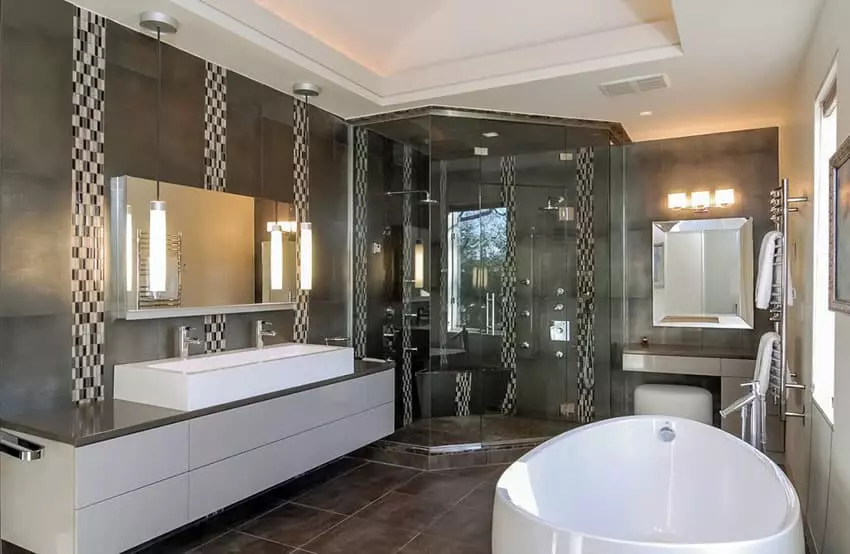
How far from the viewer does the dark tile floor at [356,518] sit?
296 cm

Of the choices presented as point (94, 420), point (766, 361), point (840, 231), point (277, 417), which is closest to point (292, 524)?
point (277, 417)

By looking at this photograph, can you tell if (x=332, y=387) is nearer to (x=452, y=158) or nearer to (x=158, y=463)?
(x=158, y=463)

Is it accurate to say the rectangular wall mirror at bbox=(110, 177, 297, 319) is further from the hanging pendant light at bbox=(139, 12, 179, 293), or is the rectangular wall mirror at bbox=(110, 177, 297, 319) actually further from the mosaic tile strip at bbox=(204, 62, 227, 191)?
the mosaic tile strip at bbox=(204, 62, 227, 191)

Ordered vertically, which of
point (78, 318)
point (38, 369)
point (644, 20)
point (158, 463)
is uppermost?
point (644, 20)

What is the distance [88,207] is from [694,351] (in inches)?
171

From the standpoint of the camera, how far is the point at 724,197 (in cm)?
484

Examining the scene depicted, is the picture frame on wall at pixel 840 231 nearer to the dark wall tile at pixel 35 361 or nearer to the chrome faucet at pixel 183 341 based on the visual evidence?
the chrome faucet at pixel 183 341

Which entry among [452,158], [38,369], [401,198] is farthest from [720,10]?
[38,369]

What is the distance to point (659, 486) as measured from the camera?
3213 millimetres

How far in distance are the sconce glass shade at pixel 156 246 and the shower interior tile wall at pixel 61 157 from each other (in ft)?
0.65

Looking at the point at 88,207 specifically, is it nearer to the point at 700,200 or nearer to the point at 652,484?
the point at 652,484

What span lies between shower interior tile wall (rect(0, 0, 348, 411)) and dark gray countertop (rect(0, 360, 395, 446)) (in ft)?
0.33

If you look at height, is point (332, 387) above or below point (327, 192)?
below

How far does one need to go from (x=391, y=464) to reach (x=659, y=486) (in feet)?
6.11
